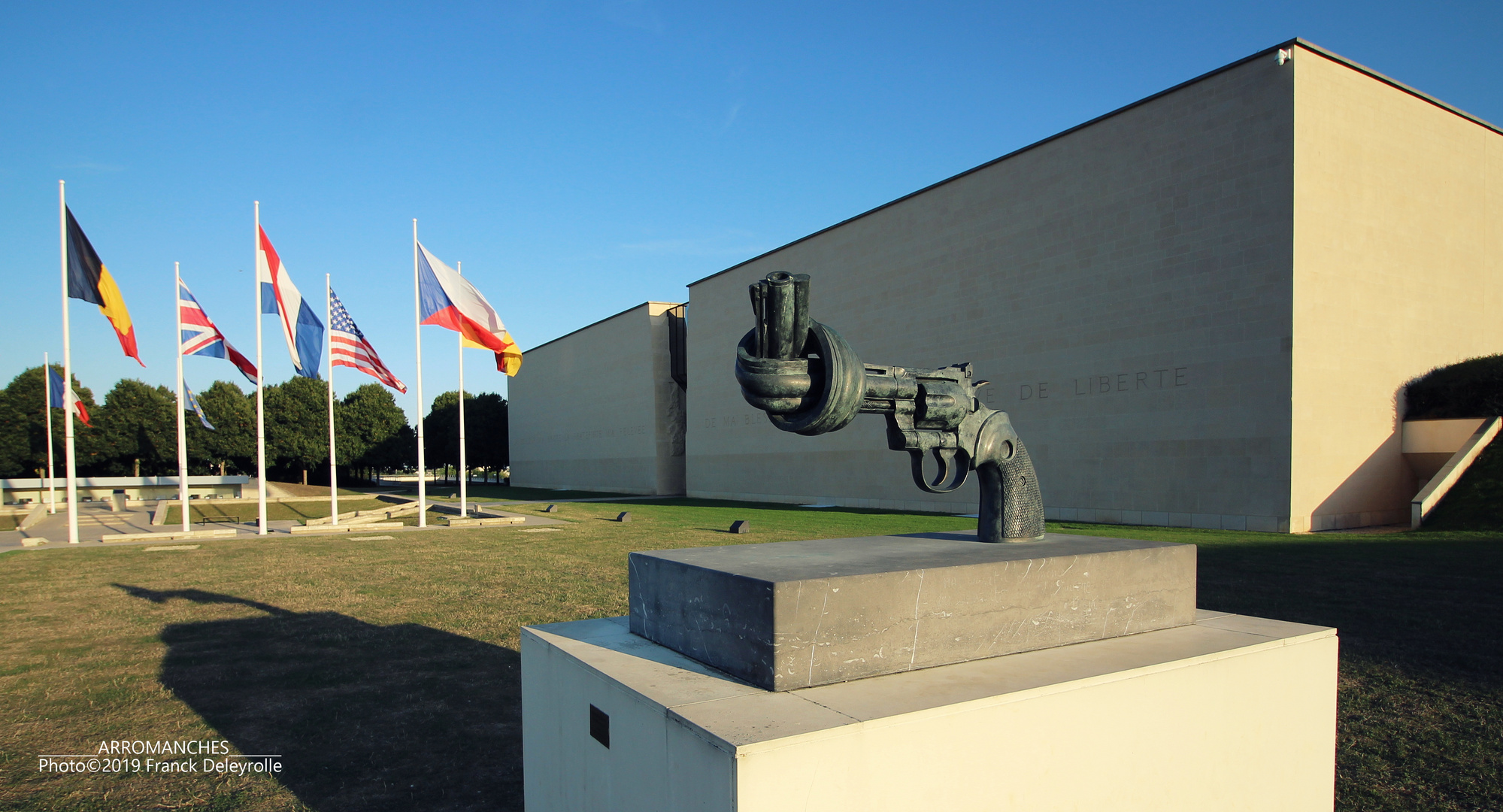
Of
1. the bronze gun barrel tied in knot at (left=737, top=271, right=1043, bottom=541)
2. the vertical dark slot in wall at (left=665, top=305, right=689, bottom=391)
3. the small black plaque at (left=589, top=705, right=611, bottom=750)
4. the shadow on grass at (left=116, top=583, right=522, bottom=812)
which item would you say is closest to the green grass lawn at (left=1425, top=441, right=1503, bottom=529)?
the bronze gun barrel tied in knot at (left=737, top=271, right=1043, bottom=541)

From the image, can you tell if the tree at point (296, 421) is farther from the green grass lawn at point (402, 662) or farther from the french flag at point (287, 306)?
the green grass lawn at point (402, 662)

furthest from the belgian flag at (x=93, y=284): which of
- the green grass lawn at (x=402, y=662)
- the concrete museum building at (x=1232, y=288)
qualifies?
the concrete museum building at (x=1232, y=288)

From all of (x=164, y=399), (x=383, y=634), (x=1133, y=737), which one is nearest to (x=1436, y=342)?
(x=1133, y=737)

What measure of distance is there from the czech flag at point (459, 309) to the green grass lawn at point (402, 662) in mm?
6172

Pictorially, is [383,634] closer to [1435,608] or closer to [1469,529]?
[1435,608]

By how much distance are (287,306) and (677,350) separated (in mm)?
24923

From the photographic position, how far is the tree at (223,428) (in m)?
53.7

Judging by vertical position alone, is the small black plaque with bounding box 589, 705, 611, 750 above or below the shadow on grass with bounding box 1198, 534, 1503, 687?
above

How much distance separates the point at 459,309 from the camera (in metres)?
18.7

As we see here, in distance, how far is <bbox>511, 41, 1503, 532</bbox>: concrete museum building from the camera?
16.1m

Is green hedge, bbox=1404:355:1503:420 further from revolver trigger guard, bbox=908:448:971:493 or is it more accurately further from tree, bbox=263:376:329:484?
tree, bbox=263:376:329:484

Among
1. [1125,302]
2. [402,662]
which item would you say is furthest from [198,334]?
[1125,302]

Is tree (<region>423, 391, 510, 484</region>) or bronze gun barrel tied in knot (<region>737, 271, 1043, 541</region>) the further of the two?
tree (<region>423, 391, 510, 484</region>)

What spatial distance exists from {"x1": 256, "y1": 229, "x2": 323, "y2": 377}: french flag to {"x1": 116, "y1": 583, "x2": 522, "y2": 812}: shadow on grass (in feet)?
34.7
